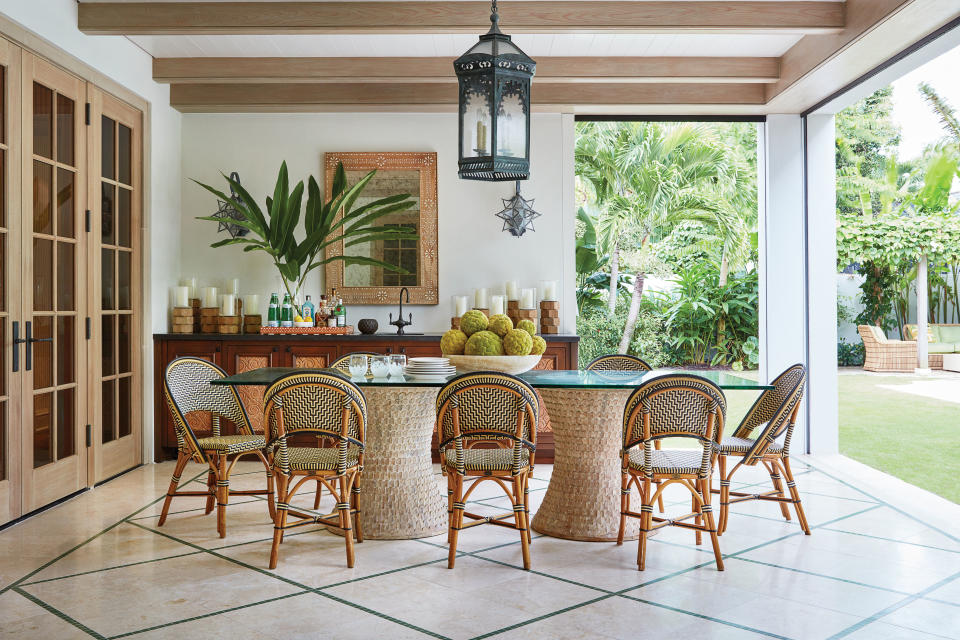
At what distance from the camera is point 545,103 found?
611cm

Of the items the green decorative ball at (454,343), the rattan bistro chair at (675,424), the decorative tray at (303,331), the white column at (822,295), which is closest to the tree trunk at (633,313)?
the white column at (822,295)

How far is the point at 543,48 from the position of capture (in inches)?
215

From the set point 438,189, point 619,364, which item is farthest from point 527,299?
point 619,364

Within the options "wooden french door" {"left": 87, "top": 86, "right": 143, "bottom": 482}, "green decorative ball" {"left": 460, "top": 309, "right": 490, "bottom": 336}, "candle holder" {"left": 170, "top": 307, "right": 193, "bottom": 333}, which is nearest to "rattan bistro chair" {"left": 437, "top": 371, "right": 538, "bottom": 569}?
"green decorative ball" {"left": 460, "top": 309, "right": 490, "bottom": 336}

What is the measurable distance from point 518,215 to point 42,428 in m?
3.63

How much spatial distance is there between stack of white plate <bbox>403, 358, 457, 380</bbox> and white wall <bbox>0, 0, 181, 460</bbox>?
284 centimetres

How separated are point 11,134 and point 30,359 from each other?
1183 mm

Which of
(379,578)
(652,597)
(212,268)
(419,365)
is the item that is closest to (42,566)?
(379,578)

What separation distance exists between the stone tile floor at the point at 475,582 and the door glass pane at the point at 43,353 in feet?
2.41

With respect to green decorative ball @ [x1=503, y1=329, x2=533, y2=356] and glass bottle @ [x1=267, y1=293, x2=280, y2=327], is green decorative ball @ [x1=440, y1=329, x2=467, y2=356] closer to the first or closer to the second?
green decorative ball @ [x1=503, y1=329, x2=533, y2=356]

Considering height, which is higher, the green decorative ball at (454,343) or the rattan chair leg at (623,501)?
the green decorative ball at (454,343)

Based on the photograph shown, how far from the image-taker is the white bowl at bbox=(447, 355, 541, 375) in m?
3.80

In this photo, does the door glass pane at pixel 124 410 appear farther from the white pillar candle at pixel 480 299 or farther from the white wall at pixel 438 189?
the white pillar candle at pixel 480 299

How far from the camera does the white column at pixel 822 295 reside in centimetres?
616
